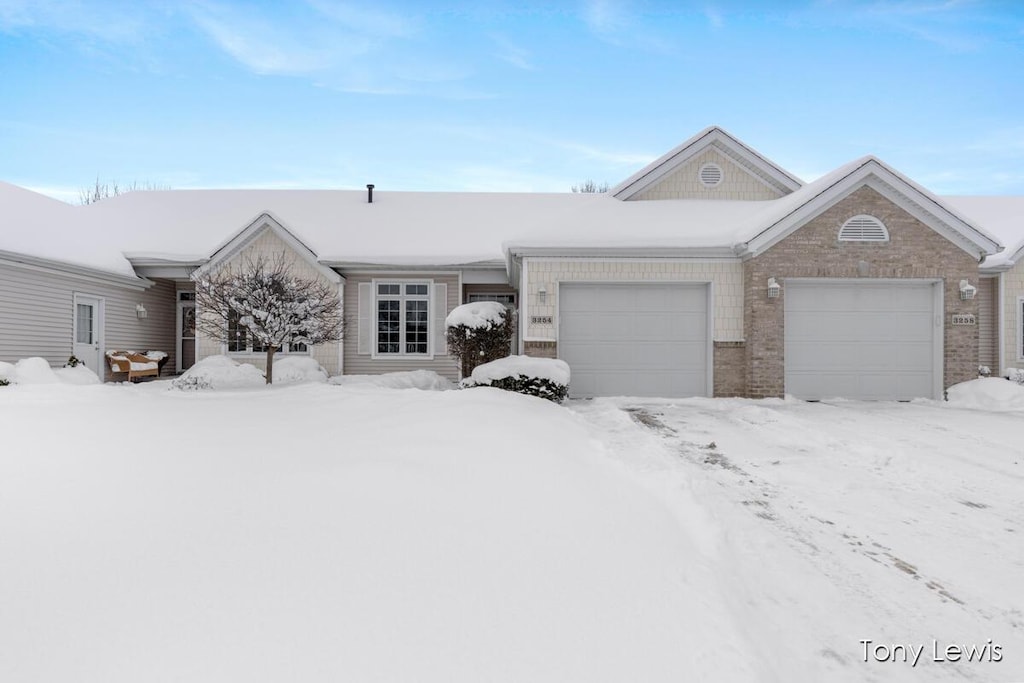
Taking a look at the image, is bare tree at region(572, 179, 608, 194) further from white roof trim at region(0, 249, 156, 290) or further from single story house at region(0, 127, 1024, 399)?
white roof trim at region(0, 249, 156, 290)

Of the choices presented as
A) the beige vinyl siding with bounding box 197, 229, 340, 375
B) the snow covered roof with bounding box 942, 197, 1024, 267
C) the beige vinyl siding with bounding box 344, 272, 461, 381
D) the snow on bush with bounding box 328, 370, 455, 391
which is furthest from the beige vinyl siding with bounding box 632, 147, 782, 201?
the beige vinyl siding with bounding box 197, 229, 340, 375

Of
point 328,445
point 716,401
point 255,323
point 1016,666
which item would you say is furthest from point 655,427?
point 255,323

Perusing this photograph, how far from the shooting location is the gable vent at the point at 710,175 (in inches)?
541

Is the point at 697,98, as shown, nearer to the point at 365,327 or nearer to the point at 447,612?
the point at 365,327

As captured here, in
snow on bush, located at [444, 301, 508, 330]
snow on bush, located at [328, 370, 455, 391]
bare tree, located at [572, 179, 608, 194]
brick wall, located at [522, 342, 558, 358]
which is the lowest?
snow on bush, located at [328, 370, 455, 391]

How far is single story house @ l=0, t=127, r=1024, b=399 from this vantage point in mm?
11094

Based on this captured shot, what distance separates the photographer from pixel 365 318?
1496 centimetres

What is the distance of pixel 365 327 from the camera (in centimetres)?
1496

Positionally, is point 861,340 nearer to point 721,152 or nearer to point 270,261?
point 721,152

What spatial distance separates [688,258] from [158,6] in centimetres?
1127

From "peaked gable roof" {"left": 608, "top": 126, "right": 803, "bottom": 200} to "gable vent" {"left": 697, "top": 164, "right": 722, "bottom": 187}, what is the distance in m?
0.40

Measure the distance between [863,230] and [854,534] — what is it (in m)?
9.66

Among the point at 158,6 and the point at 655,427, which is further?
the point at 158,6

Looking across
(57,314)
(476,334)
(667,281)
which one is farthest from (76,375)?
(667,281)
